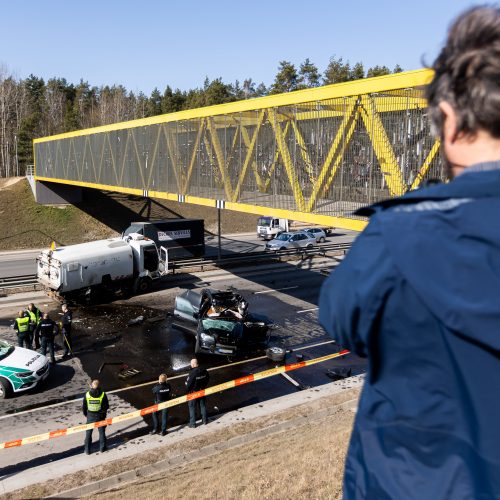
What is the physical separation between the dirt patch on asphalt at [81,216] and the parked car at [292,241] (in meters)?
10.3

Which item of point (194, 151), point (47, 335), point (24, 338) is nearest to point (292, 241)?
point (194, 151)

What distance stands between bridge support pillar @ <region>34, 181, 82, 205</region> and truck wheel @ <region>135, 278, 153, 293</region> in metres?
25.7

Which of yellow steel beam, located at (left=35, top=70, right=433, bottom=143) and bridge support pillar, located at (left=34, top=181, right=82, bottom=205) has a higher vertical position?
yellow steel beam, located at (left=35, top=70, right=433, bottom=143)

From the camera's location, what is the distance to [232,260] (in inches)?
1266

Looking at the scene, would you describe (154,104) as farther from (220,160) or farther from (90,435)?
(90,435)

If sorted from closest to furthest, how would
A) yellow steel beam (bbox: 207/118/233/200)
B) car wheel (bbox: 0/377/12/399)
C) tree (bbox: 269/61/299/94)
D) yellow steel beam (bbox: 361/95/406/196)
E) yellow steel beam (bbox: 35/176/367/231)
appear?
yellow steel beam (bbox: 361/95/406/196) < car wheel (bbox: 0/377/12/399) < yellow steel beam (bbox: 35/176/367/231) < yellow steel beam (bbox: 207/118/233/200) < tree (bbox: 269/61/299/94)

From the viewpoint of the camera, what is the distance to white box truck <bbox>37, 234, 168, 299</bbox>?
2228cm

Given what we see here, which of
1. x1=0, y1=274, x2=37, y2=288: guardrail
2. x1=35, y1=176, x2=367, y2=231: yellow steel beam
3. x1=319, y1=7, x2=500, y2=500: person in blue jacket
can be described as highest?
x1=319, y1=7, x2=500, y2=500: person in blue jacket

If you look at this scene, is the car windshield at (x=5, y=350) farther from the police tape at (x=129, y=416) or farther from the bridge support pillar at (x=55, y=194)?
the bridge support pillar at (x=55, y=194)

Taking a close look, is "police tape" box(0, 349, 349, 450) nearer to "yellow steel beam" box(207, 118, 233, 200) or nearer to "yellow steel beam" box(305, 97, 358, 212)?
"yellow steel beam" box(305, 97, 358, 212)

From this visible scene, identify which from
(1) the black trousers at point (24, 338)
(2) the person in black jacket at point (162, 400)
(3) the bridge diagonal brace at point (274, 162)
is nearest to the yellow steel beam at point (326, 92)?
(3) the bridge diagonal brace at point (274, 162)

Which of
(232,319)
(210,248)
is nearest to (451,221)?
(232,319)

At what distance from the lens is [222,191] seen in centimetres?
2270

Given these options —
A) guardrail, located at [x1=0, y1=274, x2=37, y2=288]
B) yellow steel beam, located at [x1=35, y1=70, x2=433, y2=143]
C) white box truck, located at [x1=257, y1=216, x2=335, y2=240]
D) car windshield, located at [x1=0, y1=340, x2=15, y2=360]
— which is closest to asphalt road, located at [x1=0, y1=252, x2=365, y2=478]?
car windshield, located at [x1=0, y1=340, x2=15, y2=360]
